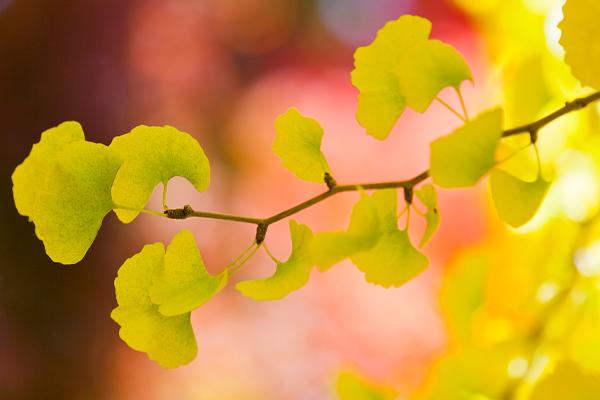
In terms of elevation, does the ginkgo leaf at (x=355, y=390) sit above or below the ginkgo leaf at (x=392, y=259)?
below

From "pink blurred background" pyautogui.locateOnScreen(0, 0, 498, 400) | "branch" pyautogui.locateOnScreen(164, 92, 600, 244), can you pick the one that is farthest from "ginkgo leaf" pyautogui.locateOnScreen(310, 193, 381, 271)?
"pink blurred background" pyautogui.locateOnScreen(0, 0, 498, 400)

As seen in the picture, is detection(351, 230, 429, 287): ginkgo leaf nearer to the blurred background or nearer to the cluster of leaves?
the cluster of leaves

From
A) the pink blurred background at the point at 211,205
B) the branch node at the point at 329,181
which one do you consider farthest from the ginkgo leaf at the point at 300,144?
the pink blurred background at the point at 211,205

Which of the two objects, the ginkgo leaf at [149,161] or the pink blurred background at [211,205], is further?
the pink blurred background at [211,205]

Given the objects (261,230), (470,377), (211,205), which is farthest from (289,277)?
(211,205)

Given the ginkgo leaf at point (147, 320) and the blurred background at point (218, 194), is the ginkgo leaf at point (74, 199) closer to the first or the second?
the ginkgo leaf at point (147, 320)

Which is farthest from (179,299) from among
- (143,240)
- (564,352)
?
(143,240)
